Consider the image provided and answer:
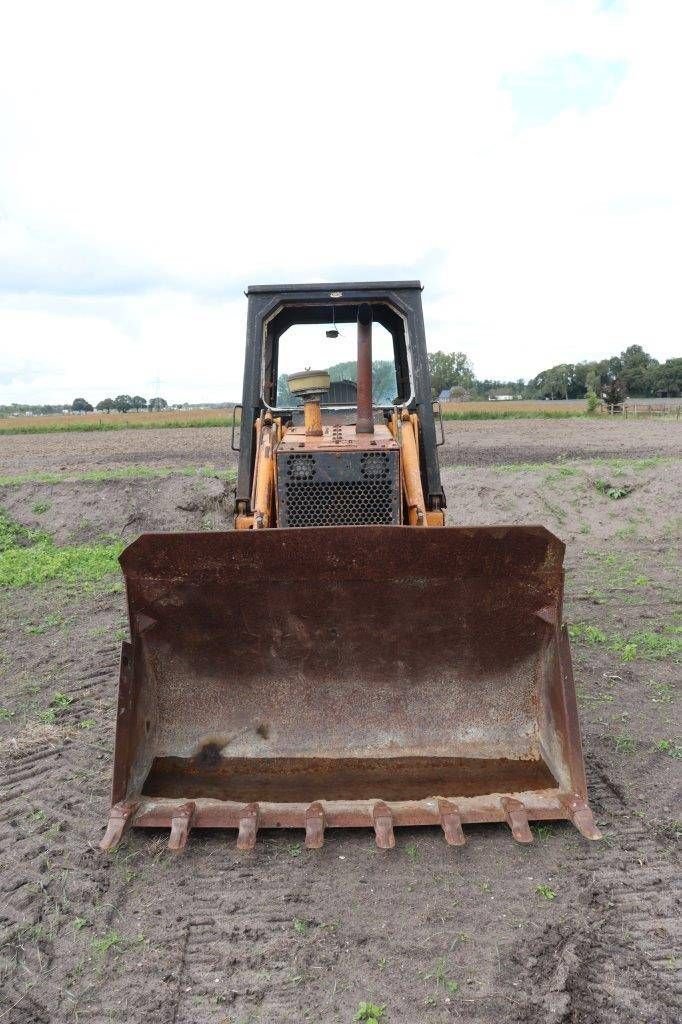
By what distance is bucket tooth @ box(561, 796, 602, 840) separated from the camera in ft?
9.42

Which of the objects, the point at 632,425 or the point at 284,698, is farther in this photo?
the point at 632,425

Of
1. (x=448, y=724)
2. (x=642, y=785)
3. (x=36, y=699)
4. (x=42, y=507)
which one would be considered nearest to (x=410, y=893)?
(x=448, y=724)

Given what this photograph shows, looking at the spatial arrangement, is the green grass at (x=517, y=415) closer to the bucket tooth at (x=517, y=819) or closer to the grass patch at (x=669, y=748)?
the grass patch at (x=669, y=748)

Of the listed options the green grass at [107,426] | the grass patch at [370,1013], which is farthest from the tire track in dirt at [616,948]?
the green grass at [107,426]

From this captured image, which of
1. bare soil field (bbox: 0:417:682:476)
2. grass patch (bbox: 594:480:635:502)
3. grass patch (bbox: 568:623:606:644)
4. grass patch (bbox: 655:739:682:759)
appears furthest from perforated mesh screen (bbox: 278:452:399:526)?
bare soil field (bbox: 0:417:682:476)

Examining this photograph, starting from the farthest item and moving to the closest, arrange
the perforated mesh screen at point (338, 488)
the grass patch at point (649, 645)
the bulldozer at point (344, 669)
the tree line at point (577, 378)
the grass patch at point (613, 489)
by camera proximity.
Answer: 1. the tree line at point (577, 378)
2. the grass patch at point (613, 489)
3. the grass patch at point (649, 645)
4. the perforated mesh screen at point (338, 488)
5. the bulldozer at point (344, 669)

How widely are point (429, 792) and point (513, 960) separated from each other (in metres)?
0.81

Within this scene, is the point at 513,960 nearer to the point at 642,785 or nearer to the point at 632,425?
the point at 642,785

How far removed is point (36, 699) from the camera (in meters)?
4.91

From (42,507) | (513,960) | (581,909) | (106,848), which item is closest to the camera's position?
(513,960)

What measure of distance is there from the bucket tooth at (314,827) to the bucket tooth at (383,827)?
0.21 meters

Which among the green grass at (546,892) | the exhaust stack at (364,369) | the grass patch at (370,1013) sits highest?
the exhaust stack at (364,369)

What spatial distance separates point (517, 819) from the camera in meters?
2.89

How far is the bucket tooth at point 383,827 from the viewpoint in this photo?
112 inches
